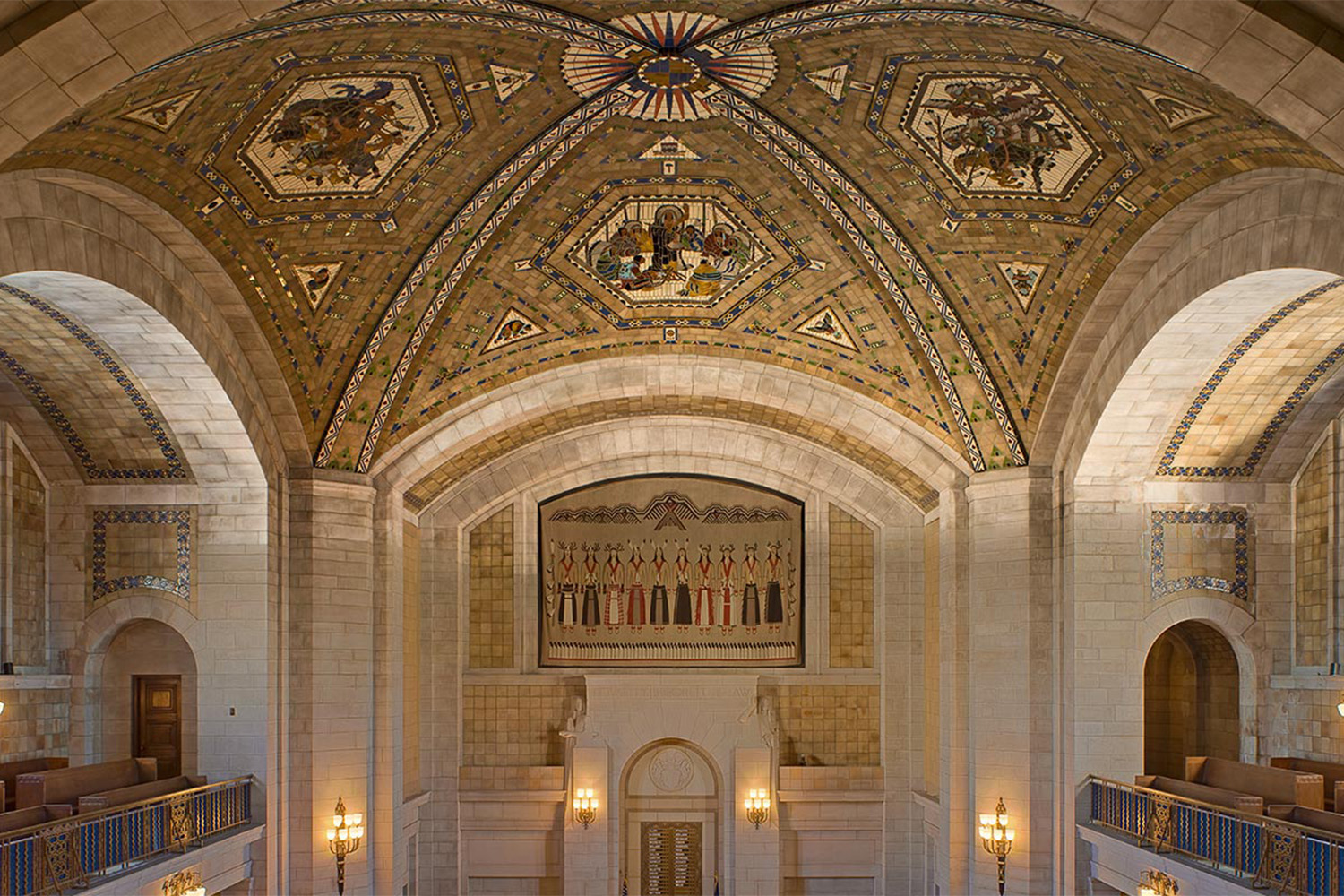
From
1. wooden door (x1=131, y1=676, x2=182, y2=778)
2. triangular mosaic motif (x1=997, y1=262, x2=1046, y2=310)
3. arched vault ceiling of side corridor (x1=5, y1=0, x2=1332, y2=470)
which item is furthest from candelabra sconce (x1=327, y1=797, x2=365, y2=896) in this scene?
triangular mosaic motif (x1=997, y1=262, x2=1046, y2=310)

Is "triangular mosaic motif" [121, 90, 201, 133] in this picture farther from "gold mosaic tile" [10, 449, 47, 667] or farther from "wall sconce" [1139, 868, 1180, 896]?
"wall sconce" [1139, 868, 1180, 896]

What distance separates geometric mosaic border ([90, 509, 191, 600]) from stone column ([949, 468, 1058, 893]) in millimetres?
8600

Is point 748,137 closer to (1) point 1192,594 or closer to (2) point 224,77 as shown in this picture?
(2) point 224,77

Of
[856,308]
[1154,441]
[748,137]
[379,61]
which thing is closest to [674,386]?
[856,308]

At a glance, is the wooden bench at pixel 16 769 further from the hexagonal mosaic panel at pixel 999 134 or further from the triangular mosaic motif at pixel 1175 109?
the triangular mosaic motif at pixel 1175 109

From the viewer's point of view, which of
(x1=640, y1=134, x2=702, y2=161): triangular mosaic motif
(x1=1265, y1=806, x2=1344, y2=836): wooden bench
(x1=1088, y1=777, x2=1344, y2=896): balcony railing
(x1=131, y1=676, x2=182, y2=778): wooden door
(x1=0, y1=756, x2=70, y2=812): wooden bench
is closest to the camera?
(x1=1088, y1=777, x2=1344, y2=896): balcony railing

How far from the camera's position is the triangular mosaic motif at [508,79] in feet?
41.0

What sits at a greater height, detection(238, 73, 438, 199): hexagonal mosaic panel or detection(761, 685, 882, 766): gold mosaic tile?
detection(238, 73, 438, 199): hexagonal mosaic panel

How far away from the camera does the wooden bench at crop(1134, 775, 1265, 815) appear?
12.3 metres

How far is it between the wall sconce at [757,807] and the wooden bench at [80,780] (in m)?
7.80

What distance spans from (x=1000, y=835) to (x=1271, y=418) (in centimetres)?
524

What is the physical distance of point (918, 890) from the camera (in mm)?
19422

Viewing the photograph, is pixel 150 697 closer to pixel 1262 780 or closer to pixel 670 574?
pixel 670 574

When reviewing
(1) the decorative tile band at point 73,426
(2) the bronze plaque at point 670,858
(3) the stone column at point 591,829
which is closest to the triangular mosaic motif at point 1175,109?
(1) the decorative tile band at point 73,426
